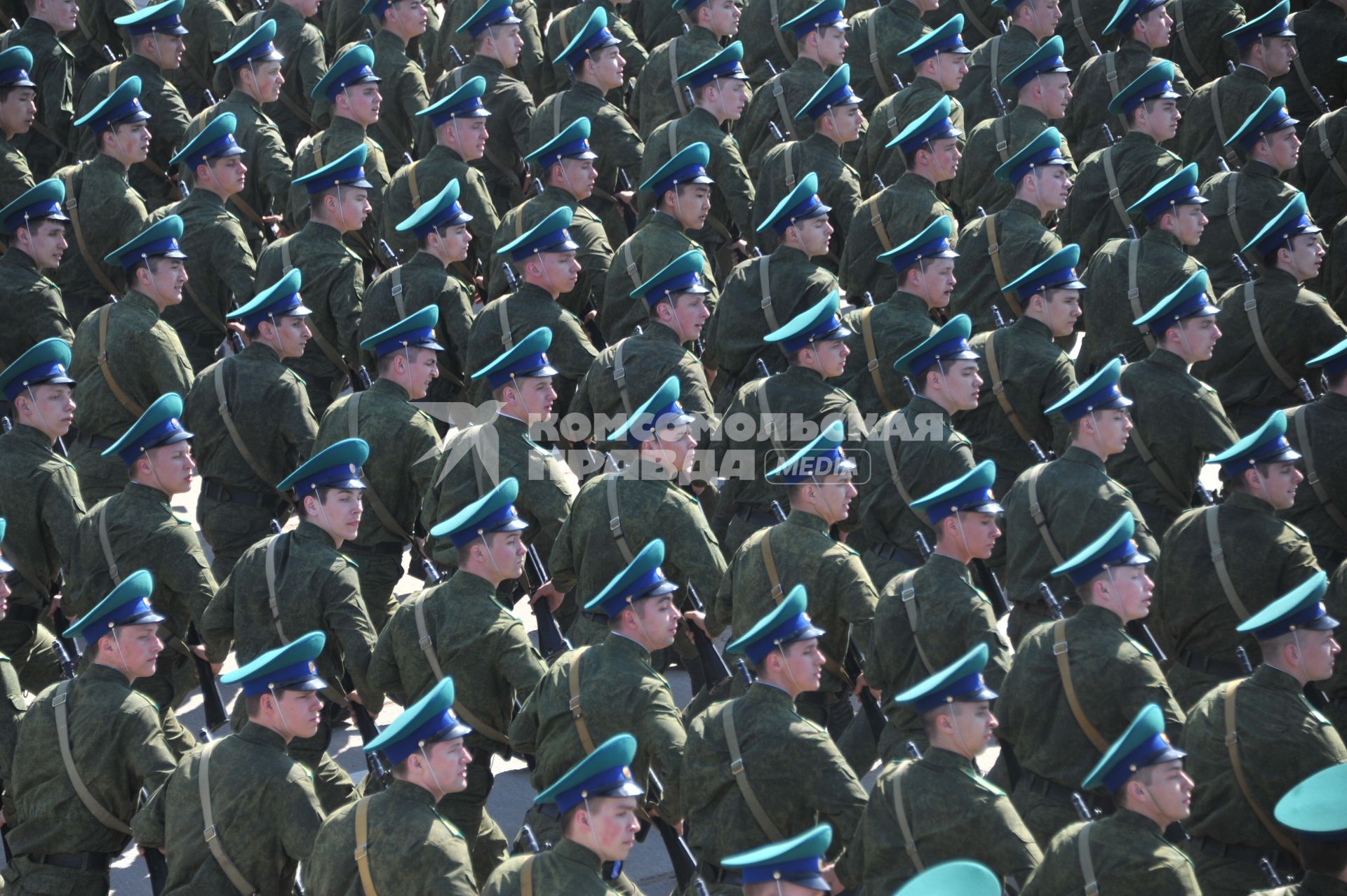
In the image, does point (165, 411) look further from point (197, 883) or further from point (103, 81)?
point (103, 81)

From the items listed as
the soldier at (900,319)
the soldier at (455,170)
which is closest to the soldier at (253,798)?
the soldier at (900,319)

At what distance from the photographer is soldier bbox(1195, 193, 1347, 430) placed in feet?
33.6

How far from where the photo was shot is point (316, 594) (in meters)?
8.15

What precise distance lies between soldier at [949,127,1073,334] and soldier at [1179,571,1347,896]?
3.91 m

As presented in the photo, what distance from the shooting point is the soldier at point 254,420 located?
972 cm

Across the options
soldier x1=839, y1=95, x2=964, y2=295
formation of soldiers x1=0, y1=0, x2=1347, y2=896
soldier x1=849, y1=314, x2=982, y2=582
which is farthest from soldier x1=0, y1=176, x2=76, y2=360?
soldier x1=849, y1=314, x2=982, y2=582

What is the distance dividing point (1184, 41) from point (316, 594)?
8.50 metres

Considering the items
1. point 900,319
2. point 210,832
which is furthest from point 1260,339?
point 210,832

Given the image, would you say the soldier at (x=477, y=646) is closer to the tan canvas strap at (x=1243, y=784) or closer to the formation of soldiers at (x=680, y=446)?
the formation of soldiers at (x=680, y=446)

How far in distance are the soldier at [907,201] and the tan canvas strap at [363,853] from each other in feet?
19.2

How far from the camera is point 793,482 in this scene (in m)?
8.21

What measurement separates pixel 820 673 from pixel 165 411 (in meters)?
3.10

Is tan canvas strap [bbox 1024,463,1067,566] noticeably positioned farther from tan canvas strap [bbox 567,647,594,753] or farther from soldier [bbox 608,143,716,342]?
soldier [bbox 608,143,716,342]

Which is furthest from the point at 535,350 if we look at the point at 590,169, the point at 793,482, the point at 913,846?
the point at 913,846
